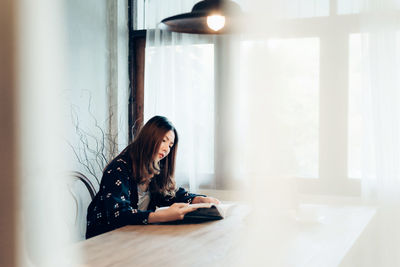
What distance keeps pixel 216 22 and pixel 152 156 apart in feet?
2.48

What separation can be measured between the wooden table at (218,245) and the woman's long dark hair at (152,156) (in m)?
0.33

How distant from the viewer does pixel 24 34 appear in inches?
8.1

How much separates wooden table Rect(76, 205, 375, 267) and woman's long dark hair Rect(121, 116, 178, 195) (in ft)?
1.09

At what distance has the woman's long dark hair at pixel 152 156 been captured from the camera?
1.93 metres

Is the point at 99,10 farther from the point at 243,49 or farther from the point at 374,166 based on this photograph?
the point at 374,166

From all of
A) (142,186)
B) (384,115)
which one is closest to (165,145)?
(142,186)

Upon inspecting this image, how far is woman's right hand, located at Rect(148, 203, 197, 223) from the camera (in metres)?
1.70

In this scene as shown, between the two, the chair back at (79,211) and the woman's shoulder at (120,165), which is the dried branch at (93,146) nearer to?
the chair back at (79,211)

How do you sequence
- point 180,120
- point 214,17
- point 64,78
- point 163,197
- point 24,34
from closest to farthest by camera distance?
1. point 24,34
2. point 214,17
3. point 163,197
4. point 64,78
5. point 180,120

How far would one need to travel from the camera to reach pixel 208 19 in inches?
57.6

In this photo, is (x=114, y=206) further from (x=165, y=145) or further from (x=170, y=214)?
(x=165, y=145)

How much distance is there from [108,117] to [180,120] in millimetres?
531

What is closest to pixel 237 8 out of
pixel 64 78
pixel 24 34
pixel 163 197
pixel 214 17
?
pixel 214 17

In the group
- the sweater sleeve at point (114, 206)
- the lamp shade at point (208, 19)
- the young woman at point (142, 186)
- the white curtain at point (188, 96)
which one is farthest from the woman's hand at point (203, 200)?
the lamp shade at point (208, 19)
